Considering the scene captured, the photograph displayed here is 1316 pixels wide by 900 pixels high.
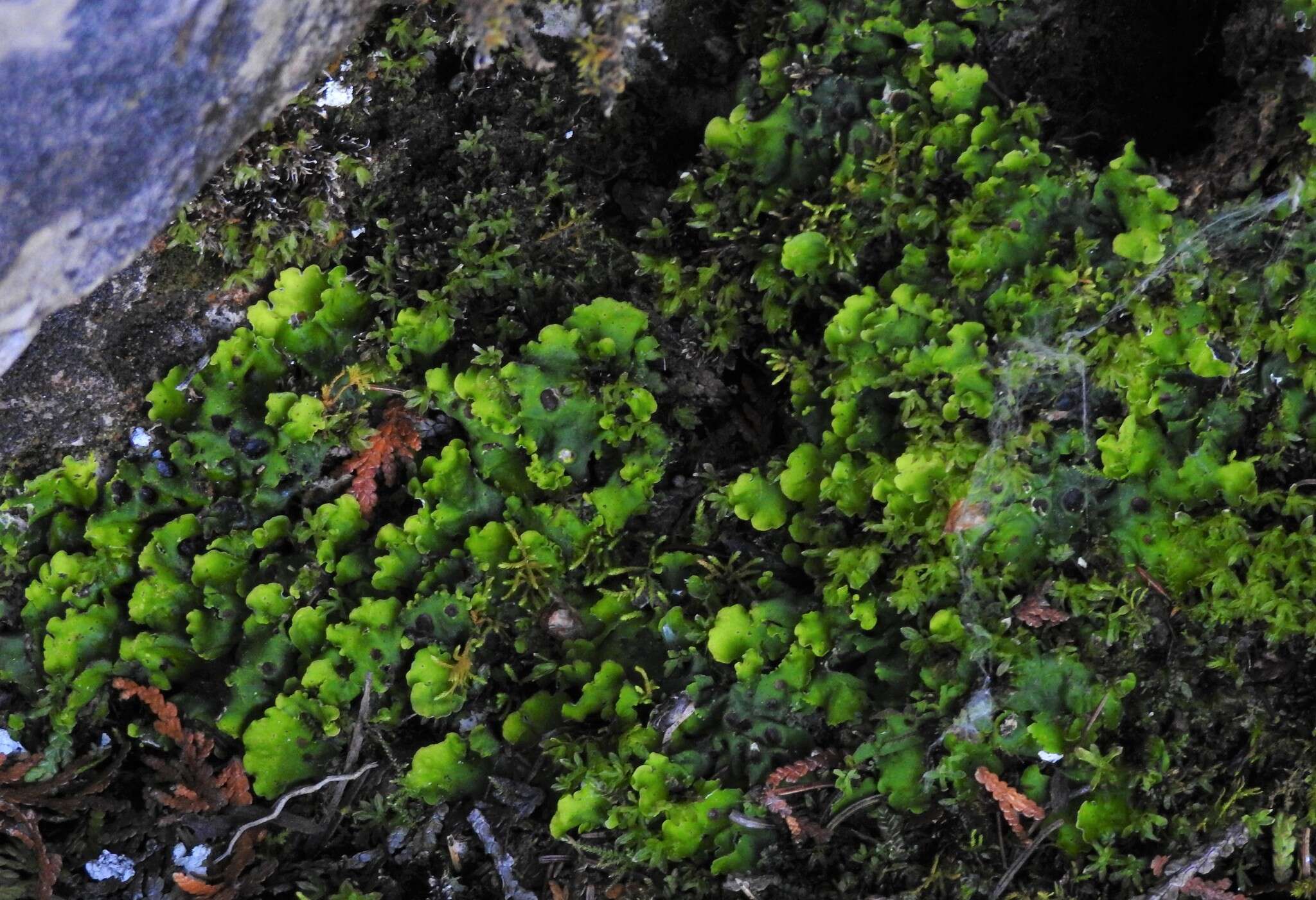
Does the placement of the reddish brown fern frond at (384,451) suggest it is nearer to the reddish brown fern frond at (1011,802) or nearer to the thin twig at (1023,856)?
the reddish brown fern frond at (1011,802)

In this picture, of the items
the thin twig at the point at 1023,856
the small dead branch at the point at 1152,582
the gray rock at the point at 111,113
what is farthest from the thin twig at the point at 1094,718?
the gray rock at the point at 111,113

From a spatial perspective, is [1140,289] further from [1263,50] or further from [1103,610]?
[1103,610]

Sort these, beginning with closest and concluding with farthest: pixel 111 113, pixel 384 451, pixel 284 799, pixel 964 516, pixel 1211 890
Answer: pixel 111 113, pixel 1211 890, pixel 964 516, pixel 284 799, pixel 384 451

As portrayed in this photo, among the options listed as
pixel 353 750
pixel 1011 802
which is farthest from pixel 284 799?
pixel 1011 802

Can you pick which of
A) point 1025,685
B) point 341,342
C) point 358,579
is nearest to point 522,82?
point 341,342

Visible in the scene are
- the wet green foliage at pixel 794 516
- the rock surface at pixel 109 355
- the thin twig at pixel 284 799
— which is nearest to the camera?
the wet green foliage at pixel 794 516

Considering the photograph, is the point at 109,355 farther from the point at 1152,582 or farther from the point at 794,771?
the point at 1152,582

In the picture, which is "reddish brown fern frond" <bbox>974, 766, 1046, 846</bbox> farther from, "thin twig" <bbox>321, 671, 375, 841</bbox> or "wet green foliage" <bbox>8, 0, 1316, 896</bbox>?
"thin twig" <bbox>321, 671, 375, 841</bbox>

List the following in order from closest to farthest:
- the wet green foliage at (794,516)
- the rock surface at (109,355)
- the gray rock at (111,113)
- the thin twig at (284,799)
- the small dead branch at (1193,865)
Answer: the gray rock at (111,113)
the small dead branch at (1193,865)
the wet green foliage at (794,516)
the thin twig at (284,799)
the rock surface at (109,355)
